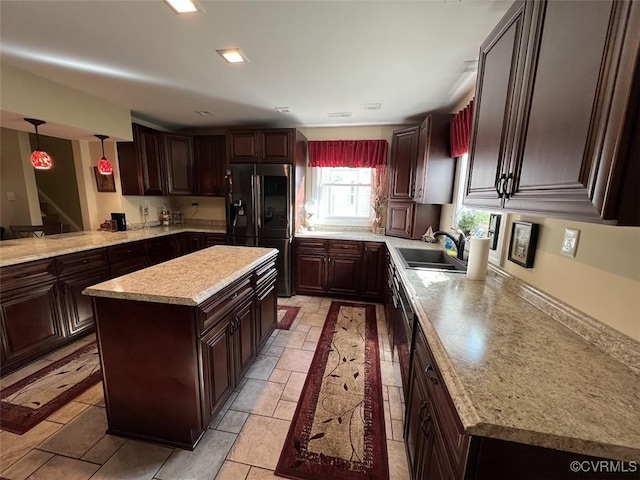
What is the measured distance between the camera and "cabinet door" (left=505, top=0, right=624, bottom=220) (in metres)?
0.69

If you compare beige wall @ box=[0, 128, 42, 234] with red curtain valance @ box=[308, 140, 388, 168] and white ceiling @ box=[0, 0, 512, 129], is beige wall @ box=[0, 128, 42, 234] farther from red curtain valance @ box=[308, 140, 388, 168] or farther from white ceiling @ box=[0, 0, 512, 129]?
red curtain valance @ box=[308, 140, 388, 168]

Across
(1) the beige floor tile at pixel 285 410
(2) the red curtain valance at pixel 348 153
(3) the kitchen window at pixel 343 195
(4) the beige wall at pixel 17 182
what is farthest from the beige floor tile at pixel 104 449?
(4) the beige wall at pixel 17 182

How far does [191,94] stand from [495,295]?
10.8 ft

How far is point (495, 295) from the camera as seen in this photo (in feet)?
4.95

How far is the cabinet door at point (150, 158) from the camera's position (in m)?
3.64

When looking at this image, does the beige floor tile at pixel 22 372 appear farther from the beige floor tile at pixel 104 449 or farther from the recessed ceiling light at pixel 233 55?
the recessed ceiling light at pixel 233 55

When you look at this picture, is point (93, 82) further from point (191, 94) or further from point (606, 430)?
point (606, 430)

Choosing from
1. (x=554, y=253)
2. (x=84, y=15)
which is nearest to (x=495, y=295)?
(x=554, y=253)

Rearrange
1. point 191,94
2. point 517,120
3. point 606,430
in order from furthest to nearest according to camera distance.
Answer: point 191,94 < point 517,120 < point 606,430

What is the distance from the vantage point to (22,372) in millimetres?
2121

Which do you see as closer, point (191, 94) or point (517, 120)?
point (517, 120)

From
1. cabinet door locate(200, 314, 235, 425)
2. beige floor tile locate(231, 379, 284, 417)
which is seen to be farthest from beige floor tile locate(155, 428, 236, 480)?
beige floor tile locate(231, 379, 284, 417)

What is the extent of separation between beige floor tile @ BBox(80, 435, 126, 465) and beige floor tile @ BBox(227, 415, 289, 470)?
0.67 metres

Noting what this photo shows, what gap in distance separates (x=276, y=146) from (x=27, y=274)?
2.79m
